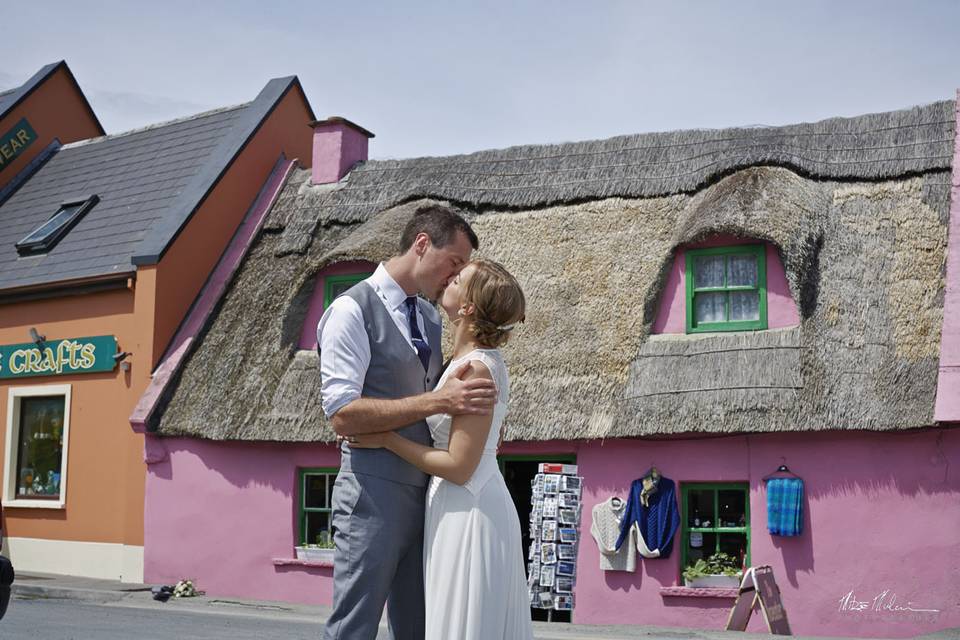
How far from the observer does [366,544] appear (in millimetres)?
3547

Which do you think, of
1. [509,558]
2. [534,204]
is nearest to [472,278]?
[509,558]

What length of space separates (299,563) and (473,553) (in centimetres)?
1035

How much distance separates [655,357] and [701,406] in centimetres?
93

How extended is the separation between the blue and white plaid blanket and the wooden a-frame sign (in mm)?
441

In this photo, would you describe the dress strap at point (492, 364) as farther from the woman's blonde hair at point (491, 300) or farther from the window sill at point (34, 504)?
the window sill at point (34, 504)

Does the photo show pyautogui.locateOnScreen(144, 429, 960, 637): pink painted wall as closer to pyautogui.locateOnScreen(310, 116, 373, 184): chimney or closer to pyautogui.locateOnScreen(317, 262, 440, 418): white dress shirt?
pyautogui.locateOnScreen(310, 116, 373, 184): chimney

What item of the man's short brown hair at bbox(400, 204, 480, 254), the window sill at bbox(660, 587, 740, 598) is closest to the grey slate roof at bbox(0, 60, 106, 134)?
the window sill at bbox(660, 587, 740, 598)

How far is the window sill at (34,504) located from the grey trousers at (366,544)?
1254 cm

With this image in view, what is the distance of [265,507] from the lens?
45.4ft

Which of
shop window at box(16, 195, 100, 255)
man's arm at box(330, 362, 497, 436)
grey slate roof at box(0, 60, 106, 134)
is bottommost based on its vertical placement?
man's arm at box(330, 362, 497, 436)

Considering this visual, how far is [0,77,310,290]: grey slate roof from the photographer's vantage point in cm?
1522

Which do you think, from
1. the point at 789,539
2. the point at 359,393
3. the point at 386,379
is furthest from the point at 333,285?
the point at 359,393

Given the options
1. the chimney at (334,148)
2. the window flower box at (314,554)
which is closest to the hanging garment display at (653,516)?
the window flower box at (314,554)

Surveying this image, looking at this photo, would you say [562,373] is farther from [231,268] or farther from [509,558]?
[509,558]
